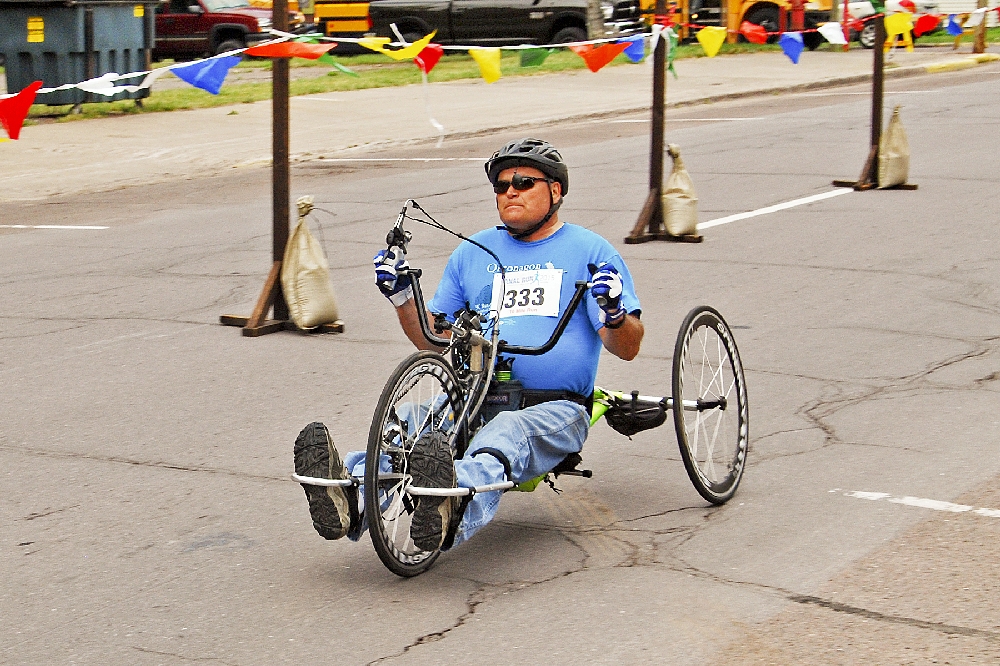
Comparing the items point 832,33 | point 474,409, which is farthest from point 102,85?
point 832,33

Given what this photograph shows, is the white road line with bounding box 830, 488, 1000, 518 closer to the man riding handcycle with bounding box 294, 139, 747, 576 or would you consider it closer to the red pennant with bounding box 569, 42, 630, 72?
the man riding handcycle with bounding box 294, 139, 747, 576

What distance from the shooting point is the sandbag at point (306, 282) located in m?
8.67

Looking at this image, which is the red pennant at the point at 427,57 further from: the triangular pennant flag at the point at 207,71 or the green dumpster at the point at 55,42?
the green dumpster at the point at 55,42

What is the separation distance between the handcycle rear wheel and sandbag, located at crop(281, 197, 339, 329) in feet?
12.2

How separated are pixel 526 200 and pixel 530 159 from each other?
160 mm

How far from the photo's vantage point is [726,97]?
24.7 m

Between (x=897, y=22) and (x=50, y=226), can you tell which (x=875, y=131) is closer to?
(x=897, y=22)

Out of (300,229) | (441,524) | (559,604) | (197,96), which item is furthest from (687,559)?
(197,96)

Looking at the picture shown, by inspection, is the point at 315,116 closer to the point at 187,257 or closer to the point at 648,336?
the point at 187,257

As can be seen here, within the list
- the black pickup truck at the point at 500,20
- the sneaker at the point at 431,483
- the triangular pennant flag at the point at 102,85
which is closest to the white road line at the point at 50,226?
the triangular pennant flag at the point at 102,85

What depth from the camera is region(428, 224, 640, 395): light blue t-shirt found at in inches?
207

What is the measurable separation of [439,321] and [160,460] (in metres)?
1.65

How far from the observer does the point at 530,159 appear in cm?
522

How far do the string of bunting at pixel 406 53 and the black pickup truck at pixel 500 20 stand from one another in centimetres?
1425
